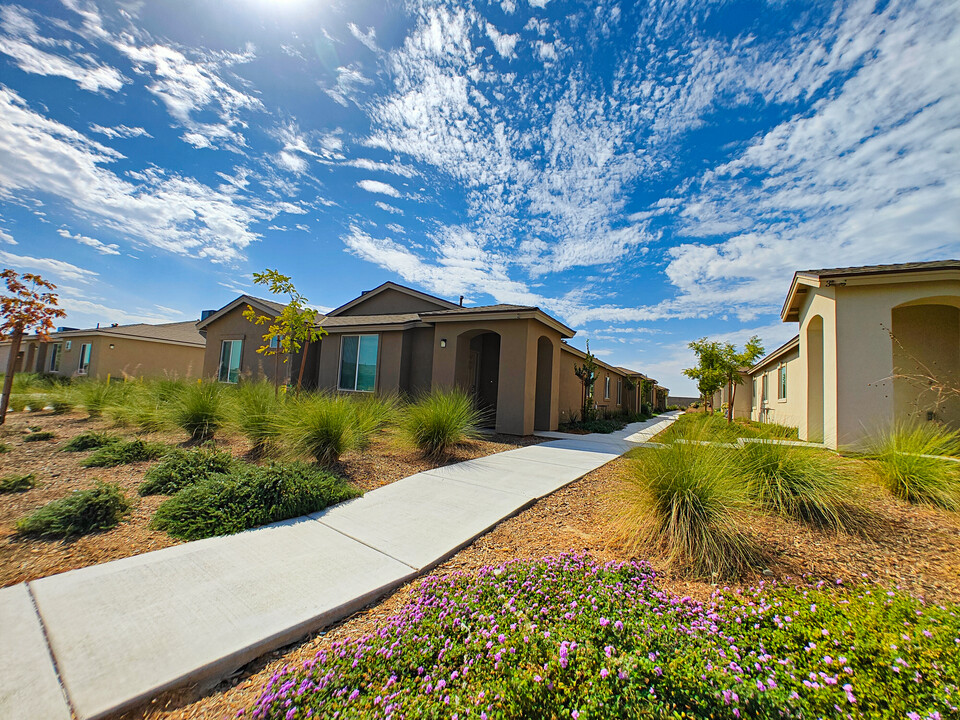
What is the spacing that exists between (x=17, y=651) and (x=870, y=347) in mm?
11568

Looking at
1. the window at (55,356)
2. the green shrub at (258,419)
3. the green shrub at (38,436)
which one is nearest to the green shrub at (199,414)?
the green shrub at (258,419)

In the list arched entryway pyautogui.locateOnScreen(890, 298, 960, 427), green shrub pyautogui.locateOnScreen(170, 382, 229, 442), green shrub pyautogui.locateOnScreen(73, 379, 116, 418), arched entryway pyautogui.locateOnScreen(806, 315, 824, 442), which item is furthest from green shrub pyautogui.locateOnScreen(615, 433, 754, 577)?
green shrub pyautogui.locateOnScreen(73, 379, 116, 418)

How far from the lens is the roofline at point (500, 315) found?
383 inches

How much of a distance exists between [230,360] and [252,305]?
3.11 m

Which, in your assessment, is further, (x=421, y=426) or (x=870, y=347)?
(x=870, y=347)

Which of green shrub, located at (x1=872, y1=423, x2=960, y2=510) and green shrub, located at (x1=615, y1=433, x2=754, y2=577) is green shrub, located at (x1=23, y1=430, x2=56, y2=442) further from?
green shrub, located at (x1=872, y1=423, x2=960, y2=510)

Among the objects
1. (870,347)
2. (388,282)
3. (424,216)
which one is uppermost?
(424,216)

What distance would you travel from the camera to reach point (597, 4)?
6836mm

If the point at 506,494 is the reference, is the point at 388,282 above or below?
above

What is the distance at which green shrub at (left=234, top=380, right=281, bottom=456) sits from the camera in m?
6.35

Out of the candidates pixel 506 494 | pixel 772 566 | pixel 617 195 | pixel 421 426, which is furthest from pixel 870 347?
pixel 421 426

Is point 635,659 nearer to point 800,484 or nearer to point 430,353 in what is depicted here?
point 800,484

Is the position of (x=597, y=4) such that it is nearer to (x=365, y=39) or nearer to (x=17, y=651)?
(x=365, y=39)

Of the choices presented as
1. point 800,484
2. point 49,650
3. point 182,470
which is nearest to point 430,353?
point 182,470
